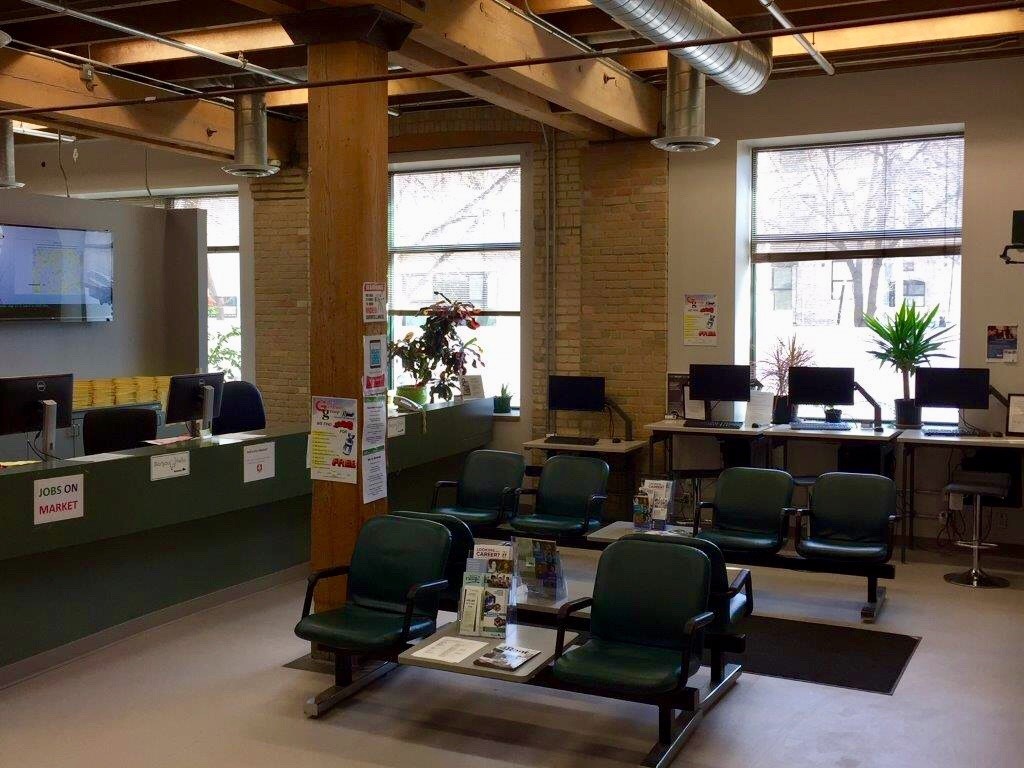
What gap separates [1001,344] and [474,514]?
13.9 feet

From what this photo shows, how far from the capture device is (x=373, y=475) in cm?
555

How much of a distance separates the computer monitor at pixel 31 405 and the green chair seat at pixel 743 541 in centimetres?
378

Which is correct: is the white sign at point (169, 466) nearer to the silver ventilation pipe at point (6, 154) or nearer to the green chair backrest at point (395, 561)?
the green chair backrest at point (395, 561)

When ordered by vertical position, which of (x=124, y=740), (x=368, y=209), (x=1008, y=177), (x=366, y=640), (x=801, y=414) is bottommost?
(x=124, y=740)

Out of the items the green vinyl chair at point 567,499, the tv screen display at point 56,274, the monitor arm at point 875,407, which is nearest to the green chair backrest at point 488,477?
the green vinyl chair at point 567,499

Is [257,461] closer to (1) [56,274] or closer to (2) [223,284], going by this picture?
(1) [56,274]

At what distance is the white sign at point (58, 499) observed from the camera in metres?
5.07

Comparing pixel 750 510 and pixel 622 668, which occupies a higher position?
pixel 750 510

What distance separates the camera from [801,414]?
29.4 feet

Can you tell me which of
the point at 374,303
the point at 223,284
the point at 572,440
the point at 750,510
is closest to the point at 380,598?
the point at 374,303

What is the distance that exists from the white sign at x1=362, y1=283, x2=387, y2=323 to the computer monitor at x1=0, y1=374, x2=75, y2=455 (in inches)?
73.1

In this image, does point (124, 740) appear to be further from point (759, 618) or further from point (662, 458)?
point (662, 458)

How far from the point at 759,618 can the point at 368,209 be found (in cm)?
341

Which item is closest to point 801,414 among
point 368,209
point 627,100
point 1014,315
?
point 1014,315
